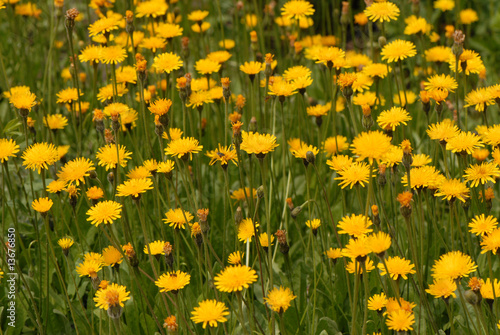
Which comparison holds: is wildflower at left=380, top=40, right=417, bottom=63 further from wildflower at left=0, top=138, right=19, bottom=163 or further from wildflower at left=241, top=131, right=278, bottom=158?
wildflower at left=0, top=138, right=19, bottom=163

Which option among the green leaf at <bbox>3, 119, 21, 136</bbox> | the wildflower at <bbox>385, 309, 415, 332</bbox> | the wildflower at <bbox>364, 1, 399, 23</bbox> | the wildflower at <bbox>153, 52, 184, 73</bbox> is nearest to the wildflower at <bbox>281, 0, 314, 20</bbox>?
the wildflower at <bbox>364, 1, 399, 23</bbox>

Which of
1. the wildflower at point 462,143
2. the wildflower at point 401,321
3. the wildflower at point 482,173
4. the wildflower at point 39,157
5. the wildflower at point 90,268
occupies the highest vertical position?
the wildflower at point 39,157

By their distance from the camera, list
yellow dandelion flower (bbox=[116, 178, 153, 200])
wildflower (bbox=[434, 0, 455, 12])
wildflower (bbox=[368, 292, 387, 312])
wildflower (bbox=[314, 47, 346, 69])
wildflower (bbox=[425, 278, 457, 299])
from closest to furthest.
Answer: wildflower (bbox=[425, 278, 457, 299])
wildflower (bbox=[368, 292, 387, 312])
yellow dandelion flower (bbox=[116, 178, 153, 200])
wildflower (bbox=[314, 47, 346, 69])
wildflower (bbox=[434, 0, 455, 12])

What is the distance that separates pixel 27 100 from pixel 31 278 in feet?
1.99

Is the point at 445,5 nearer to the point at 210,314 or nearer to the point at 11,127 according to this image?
the point at 11,127

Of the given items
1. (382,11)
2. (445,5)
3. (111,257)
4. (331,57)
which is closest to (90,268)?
(111,257)

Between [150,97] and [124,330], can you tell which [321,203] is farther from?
[124,330]

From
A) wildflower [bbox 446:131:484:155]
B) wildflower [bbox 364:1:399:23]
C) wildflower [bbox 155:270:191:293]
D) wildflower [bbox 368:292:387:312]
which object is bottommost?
wildflower [bbox 368:292:387:312]

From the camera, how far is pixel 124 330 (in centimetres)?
185

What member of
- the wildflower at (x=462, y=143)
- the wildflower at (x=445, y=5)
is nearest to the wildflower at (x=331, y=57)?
the wildflower at (x=462, y=143)

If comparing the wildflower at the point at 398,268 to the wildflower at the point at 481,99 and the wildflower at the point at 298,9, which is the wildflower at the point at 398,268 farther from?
the wildflower at the point at 298,9

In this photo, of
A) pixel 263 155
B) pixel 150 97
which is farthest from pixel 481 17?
pixel 263 155

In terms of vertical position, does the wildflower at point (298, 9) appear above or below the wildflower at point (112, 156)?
above

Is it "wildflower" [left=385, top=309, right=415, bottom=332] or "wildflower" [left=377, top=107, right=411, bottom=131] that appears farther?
"wildflower" [left=377, top=107, right=411, bottom=131]
